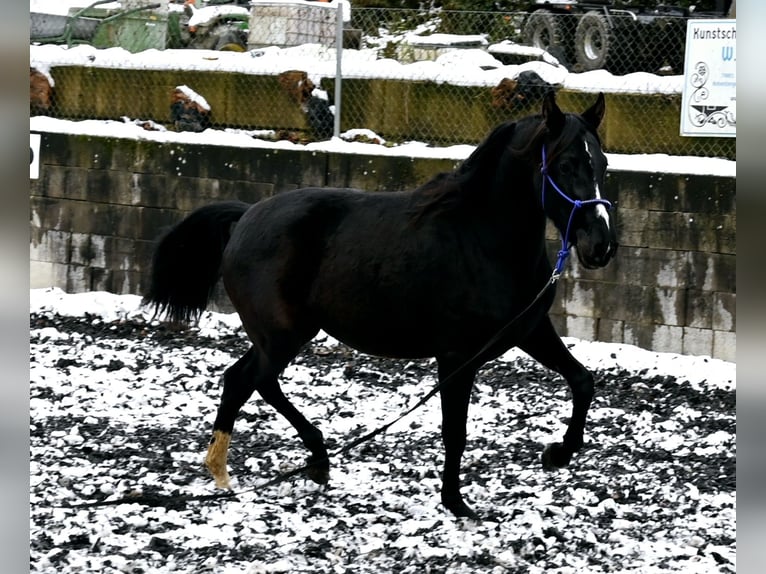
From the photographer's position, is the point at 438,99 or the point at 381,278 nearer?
the point at 381,278

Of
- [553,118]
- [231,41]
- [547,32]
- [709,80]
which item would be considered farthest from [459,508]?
[231,41]

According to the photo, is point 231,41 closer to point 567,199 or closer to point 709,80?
point 709,80

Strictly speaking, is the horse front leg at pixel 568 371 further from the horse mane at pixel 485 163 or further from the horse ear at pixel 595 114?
the horse ear at pixel 595 114

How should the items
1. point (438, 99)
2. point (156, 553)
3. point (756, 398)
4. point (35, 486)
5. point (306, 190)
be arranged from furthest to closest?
1. point (438, 99)
2. point (306, 190)
3. point (35, 486)
4. point (156, 553)
5. point (756, 398)

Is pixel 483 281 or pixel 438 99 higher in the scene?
pixel 438 99

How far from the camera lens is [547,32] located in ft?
43.3

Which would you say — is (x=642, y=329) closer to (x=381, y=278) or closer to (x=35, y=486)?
(x=381, y=278)

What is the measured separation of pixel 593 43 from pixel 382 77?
304 cm

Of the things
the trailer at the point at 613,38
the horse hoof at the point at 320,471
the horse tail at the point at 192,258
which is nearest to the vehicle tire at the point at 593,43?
the trailer at the point at 613,38

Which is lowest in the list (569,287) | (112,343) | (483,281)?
(112,343)

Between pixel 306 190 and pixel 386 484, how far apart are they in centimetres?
155

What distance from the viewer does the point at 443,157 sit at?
9.27 m

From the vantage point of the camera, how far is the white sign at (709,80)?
8.83 m

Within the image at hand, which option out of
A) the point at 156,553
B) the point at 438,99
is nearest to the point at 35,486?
the point at 156,553
